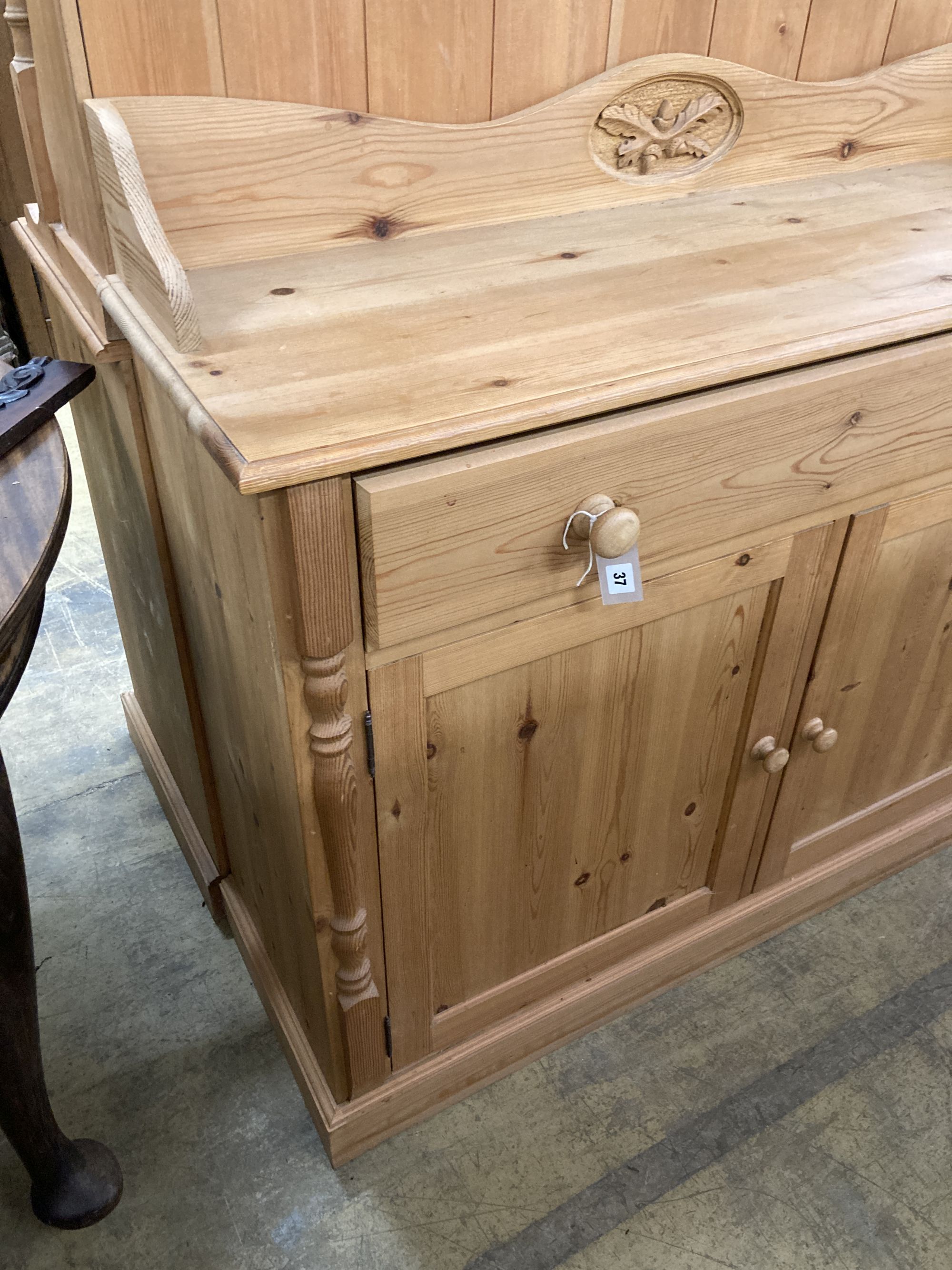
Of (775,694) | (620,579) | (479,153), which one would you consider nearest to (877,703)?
(775,694)

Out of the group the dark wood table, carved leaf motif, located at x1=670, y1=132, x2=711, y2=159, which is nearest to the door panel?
the dark wood table

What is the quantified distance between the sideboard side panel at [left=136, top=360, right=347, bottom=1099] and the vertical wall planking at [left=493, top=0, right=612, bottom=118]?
51cm

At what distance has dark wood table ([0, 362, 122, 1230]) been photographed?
2.69ft

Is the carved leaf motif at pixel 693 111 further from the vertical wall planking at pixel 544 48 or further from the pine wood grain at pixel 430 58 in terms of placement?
the pine wood grain at pixel 430 58

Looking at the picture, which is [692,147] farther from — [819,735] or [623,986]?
[623,986]

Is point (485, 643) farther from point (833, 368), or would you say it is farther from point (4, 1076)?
point (4, 1076)

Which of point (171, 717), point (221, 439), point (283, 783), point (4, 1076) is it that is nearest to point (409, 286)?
point (221, 439)

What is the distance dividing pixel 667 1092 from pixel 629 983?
140mm

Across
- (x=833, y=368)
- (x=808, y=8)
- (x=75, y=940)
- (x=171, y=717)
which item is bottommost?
(x=75, y=940)

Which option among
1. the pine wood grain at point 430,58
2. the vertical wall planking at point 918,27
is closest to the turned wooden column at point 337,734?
the pine wood grain at point 430,58

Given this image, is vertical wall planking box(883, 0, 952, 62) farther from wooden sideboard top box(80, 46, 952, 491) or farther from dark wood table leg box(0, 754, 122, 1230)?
dark wood table leg box(0, 754, 122, 1230)

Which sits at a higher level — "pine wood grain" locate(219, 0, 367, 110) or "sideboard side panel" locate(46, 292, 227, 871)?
"pine wood grain" locate(219, 0, 367, 110)

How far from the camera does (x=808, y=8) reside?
3.99ft

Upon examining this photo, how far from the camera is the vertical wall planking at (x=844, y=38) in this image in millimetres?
1235
